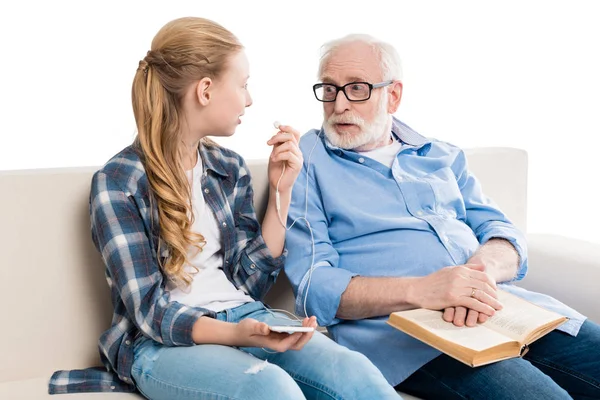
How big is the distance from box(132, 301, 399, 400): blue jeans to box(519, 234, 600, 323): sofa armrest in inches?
36.3

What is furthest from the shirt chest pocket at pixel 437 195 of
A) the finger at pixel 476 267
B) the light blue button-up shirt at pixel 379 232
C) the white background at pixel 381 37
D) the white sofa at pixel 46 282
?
the white background at pixel 381 37

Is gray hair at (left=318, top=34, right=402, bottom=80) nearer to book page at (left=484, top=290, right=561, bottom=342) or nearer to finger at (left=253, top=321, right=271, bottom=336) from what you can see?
book page at (left=484, top=290, right=561, bottom=342)

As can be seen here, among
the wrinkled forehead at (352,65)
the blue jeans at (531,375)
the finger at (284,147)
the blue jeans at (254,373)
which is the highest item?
the wrinkled forehead at (352,65)

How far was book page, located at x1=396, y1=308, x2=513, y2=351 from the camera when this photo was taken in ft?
6.46

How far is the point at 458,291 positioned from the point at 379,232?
1.09 ft

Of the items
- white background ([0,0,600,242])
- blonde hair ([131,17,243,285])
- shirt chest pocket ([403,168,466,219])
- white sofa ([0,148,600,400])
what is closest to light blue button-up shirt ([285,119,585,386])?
shirt chest pocket ([403,168,466,219])

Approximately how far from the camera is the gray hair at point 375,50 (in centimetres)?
251

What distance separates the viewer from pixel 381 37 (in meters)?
4.05

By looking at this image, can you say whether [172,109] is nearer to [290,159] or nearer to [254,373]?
[290,159]

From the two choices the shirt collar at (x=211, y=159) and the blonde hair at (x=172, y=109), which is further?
the shirt collar at (x=211, y=159)

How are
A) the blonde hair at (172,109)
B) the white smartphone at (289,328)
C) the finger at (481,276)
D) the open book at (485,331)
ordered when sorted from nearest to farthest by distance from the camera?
the white smartphone at (289,328) → the open book at (485,331) → the blonde hair at (172,109) → the finger at (481,276)

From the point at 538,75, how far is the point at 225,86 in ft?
8.59

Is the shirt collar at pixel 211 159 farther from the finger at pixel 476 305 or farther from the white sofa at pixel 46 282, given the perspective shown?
the finger at pixel 476 305

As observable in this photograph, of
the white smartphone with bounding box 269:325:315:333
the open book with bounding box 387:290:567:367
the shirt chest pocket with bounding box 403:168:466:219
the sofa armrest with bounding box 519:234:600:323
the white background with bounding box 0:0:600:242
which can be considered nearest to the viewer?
the white smartphone with bounding box 269:325:315:333
